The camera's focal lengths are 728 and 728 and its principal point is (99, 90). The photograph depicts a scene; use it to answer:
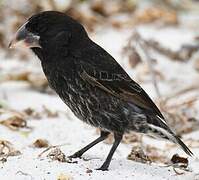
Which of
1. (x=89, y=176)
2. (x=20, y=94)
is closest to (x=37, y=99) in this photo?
(x=20, y=94)

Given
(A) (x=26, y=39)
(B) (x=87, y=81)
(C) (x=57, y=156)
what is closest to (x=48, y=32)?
(A) (x=26, y=39)

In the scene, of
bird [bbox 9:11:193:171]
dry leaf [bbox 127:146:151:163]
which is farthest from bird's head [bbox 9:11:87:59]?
dry leaf [bbox 127:146:151:163]

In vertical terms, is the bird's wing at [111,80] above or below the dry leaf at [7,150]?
above

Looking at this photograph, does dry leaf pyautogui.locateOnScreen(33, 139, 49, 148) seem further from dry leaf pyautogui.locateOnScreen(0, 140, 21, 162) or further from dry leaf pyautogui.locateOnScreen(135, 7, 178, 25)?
dry leaf pyautogui.locateOnScreen(135, 7, 178, 25)

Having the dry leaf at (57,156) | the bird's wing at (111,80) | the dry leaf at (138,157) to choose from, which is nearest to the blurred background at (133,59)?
the dry leaf at (138,157)

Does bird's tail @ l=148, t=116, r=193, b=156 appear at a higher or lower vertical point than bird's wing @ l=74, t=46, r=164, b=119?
lower

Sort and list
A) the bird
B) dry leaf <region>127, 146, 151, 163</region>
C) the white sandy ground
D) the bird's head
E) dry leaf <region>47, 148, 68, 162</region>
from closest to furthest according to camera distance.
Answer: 1. the white sandy ground
2. dry leaf <region>47, 148, 68, 162</region>
3. the bird
4. the bird's head
5. dry leaf <region>127, 146, 151, 163</region>

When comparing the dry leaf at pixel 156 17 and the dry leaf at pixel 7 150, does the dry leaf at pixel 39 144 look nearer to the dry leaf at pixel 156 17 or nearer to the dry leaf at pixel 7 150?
the dry leaf at pixel 7 150
